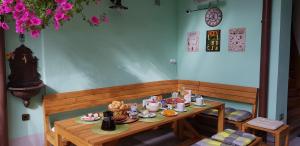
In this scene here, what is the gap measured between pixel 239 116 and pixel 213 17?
161 centimetres

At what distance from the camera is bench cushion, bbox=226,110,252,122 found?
330cm

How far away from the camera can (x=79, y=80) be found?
334 cm

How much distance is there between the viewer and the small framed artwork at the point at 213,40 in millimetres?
3908

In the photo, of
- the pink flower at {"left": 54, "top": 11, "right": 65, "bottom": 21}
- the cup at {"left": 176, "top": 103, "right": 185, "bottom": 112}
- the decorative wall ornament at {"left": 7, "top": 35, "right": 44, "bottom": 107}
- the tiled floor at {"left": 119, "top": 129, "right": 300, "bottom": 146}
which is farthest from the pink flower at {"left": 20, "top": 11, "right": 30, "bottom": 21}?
the tiled floor at {"left": 119, "top": 129, "right": 300, "bottom": 146}

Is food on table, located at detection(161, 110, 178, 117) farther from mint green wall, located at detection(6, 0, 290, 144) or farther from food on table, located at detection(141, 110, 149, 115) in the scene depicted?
mint green wall, located at detection(6, 0, 290, 144)

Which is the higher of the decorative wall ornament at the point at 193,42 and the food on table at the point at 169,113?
the decorative wall ornament at the point at 193,42

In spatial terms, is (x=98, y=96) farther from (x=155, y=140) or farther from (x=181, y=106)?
(x=181, y=106)

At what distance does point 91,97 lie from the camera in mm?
3352

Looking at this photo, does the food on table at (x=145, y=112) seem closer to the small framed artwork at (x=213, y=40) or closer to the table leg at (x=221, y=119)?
the table leg at (x=221, y=119)

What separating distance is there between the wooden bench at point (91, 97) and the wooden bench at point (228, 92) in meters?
0.49

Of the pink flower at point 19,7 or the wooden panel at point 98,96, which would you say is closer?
the pink flower at point 19,7

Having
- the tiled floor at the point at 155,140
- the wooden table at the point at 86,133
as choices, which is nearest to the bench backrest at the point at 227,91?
the tiled floor at the point at 155,140

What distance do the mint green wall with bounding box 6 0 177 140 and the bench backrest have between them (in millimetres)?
567

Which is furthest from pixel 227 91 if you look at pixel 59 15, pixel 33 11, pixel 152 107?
pixel 33 11
